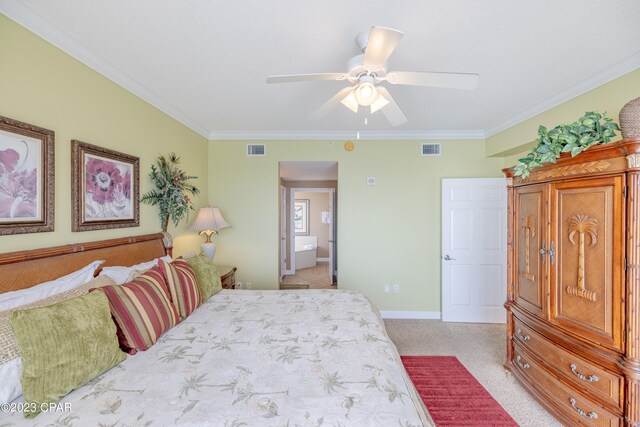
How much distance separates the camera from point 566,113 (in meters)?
2.61

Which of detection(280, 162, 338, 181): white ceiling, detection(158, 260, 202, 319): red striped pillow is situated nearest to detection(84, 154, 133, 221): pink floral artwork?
detection(158, 260, 202, 319): red striped pillow

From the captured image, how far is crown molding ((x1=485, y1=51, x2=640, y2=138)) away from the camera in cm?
204

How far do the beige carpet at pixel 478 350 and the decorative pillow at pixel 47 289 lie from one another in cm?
296

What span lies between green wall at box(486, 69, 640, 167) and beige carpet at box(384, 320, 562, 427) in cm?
238

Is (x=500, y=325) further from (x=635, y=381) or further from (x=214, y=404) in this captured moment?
(x=214, y=404)

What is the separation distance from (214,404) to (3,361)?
33.1 inches

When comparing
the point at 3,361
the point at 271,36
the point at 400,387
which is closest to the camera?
the point at 3,361

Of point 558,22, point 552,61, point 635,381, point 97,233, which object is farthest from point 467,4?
point 97,233

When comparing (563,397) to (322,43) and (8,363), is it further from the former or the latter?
(8,363)

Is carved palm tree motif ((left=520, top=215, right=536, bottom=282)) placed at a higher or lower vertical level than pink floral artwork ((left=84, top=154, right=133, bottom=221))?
lower

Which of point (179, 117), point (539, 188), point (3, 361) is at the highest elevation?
point (179, 117)

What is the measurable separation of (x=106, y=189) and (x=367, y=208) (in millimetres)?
3076

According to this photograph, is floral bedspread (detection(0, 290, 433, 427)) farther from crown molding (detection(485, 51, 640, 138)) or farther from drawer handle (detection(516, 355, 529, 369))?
crown molding (detection(485, 51, 640, 138))

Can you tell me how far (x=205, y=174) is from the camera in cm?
399
